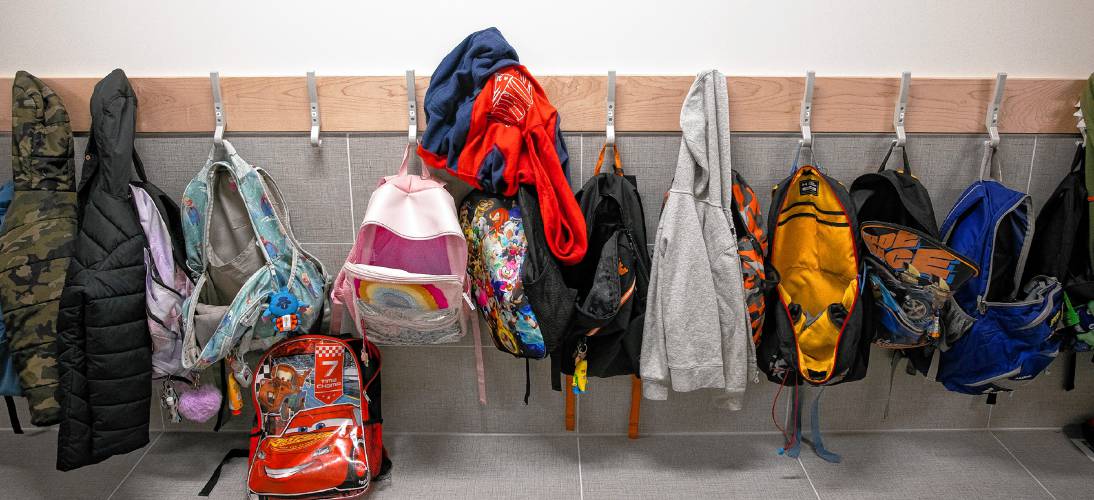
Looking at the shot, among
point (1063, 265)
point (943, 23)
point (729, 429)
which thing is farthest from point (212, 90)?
point (1063, 265)

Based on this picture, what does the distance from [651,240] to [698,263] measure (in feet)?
0.72

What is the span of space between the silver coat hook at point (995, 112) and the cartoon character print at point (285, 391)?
1809mm

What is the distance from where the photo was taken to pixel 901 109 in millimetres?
1535

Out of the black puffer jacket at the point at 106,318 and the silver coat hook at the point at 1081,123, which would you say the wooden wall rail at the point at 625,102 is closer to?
the silver coat hook at the point at 1081,123

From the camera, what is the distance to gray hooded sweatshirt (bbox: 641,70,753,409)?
A: 4.70 feet

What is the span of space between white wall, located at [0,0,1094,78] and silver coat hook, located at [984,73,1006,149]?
7 centimetres

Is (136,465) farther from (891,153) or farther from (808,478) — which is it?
(891,153)

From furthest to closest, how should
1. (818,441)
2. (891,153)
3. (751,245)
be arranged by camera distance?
1. (818,441)
2. (891,153)
3. (751,245)

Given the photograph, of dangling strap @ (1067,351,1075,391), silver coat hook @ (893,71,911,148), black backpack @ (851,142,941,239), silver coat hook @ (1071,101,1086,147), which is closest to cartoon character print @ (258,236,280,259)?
black backpack @ (851,142,941,239)

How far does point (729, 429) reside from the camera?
178cm

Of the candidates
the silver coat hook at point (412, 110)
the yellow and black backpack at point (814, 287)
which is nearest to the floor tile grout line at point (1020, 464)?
the yellow and black backpack at point (814, 287)

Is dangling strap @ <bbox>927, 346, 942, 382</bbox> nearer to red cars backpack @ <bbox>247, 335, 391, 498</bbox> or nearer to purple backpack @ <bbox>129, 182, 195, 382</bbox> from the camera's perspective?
red cars backpack @ <bbox>247, 335, 391, 498</bbox>

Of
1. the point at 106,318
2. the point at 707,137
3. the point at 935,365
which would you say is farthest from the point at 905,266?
the point at 106,318

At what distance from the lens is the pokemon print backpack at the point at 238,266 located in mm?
1414
